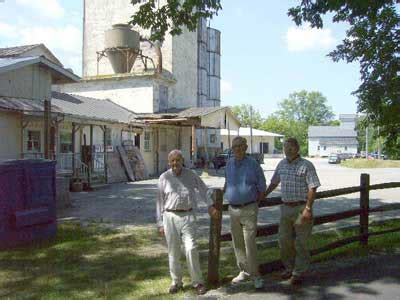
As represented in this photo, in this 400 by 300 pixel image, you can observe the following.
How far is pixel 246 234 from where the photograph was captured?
5.33 m

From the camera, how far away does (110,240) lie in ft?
27.8

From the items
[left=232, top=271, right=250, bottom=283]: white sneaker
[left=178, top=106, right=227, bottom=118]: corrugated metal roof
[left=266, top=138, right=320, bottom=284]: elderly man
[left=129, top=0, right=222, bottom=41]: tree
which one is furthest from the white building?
[left=232, top=271, right=250, bottom=283]: white sneaker

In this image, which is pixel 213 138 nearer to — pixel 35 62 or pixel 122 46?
pixel 122 46

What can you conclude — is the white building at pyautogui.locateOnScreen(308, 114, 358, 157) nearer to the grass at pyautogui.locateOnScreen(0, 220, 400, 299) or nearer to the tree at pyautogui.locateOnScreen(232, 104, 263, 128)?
the tree at pyautogui.locateOnScreen(232, 104, 263, 128)

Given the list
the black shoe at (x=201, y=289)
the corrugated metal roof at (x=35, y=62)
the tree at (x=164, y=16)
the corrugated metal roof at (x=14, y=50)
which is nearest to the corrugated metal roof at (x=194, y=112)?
the corrugated metal roof at (x=35, y=62)

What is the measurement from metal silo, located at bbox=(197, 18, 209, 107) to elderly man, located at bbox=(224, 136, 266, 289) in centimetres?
A: 3367

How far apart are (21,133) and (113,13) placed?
62.5 ft

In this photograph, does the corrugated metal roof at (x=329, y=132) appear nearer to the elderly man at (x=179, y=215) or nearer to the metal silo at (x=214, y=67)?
the metal silo at (x=214, y=67)

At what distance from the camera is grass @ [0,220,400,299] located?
551cm

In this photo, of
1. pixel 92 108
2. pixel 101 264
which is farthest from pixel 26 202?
pixel 92 108

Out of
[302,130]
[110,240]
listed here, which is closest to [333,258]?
[110,240]

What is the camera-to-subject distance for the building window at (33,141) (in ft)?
57.2

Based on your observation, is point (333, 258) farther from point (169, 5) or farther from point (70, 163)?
point (70, 163)

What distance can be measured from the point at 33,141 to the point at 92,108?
711cm
